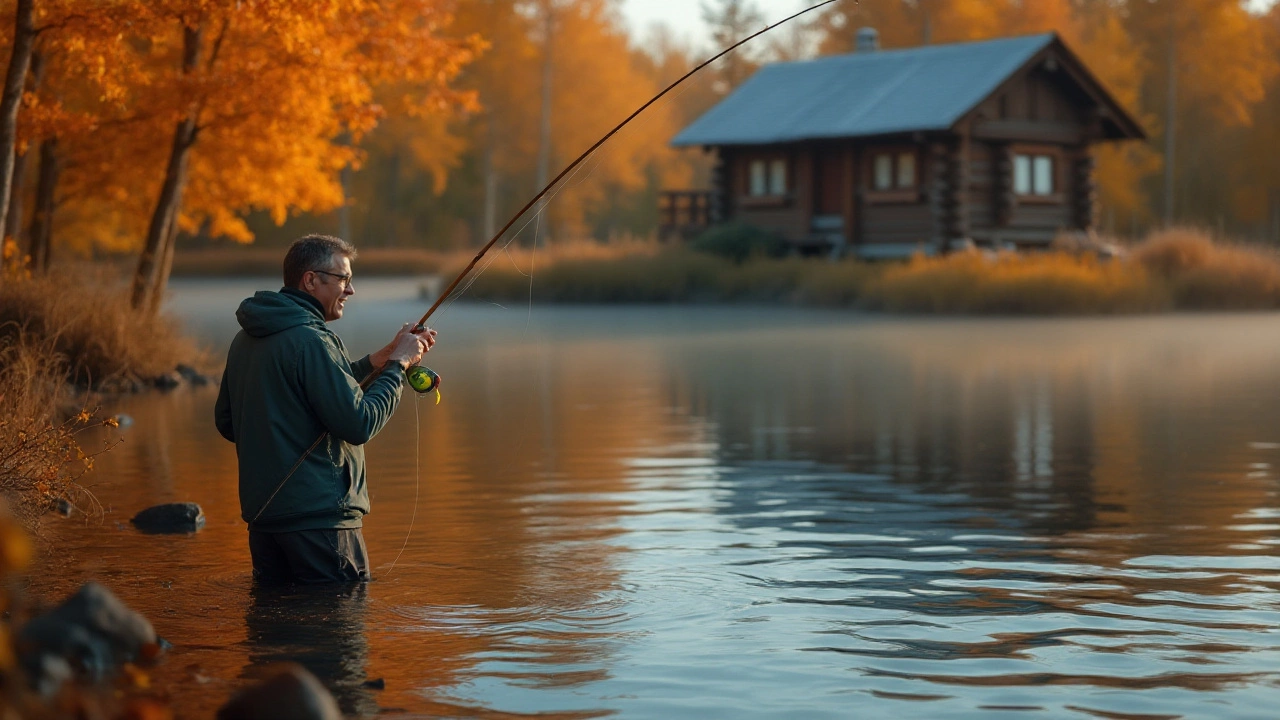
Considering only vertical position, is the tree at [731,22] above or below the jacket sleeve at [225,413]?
above

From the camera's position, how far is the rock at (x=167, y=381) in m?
19.7

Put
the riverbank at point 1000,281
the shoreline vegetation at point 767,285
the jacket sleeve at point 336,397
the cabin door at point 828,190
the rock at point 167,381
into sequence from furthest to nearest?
the cabin door at point 828,190 < the riverbank at point 1000,281 < the rock at point 167,381 < the shoreline vegetation at point 767,285 < the jacket sleeve at point 336,397

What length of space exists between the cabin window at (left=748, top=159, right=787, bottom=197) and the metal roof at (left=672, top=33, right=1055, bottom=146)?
50.2 inches

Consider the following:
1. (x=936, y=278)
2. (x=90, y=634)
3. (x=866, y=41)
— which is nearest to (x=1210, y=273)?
(x=936, y=278)

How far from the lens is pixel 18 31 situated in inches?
507

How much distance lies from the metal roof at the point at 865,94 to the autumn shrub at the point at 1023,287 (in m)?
5.38

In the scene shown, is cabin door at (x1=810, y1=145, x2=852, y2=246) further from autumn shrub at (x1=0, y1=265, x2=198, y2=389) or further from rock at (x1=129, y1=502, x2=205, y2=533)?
rock at (x1=129, y1=502, x2=205, y2=533)

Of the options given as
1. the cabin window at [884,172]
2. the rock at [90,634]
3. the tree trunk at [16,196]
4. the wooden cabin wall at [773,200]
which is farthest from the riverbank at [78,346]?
the wooden cabin wall at [773,200]

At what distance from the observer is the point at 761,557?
873 cm

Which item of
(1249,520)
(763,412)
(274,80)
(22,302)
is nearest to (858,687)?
(1249,520)

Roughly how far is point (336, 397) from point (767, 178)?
4083 centimetres

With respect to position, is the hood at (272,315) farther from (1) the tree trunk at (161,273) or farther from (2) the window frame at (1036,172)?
(2) the window frame at (1036,172)

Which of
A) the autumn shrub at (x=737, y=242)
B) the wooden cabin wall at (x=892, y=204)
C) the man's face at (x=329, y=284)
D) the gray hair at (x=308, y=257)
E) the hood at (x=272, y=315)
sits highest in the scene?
the wooden cabin wall at (x=892, y=204)

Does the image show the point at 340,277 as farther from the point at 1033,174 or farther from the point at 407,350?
the point at 1033,174
